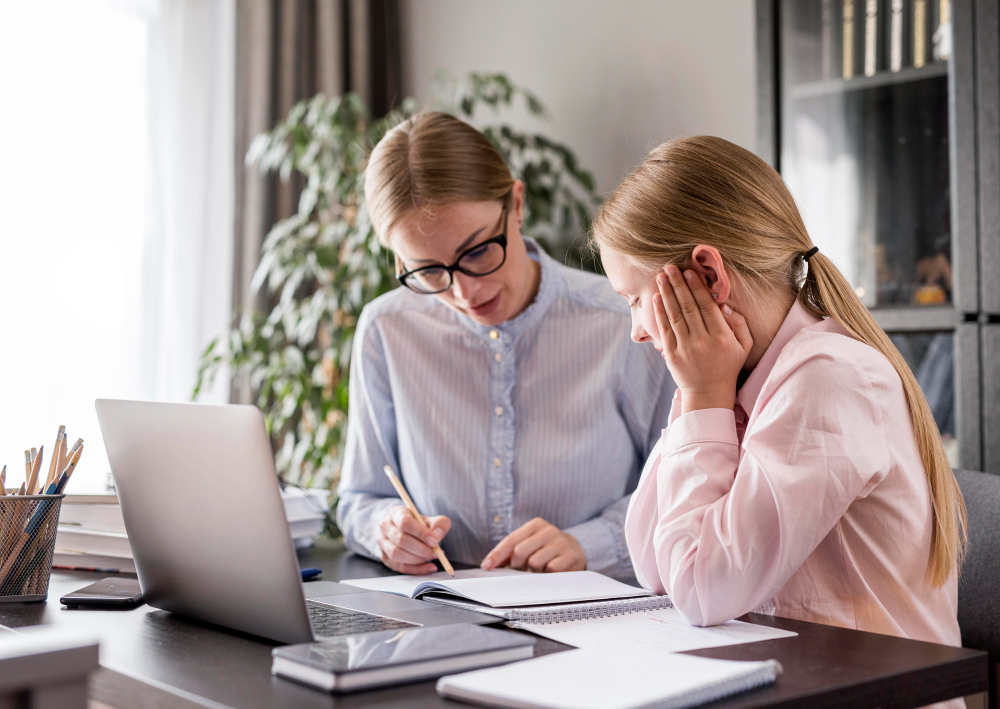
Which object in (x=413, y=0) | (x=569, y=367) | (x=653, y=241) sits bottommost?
(x=569, y=367)

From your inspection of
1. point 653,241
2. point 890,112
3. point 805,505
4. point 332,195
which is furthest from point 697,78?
point 805,505

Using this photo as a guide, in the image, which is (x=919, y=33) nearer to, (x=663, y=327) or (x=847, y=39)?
(x=847, y=39)

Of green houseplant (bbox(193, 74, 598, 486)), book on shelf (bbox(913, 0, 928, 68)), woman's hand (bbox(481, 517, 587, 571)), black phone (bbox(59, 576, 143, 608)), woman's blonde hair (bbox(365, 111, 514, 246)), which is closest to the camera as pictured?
black phone (bbox(59, 576, 143, 608))

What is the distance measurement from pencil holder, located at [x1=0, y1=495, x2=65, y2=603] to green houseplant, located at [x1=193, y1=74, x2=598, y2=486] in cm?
146

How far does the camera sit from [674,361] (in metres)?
1.00

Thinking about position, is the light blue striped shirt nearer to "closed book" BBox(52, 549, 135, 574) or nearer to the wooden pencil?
"closed book" BBox(52, 549, 135, 574)

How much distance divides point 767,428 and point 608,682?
0.34 meters

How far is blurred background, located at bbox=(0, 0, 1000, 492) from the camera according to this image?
186 cm

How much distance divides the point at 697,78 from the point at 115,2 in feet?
5.59

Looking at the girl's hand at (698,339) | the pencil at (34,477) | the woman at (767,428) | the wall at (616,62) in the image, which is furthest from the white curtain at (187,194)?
the girl's hand at (698,339)

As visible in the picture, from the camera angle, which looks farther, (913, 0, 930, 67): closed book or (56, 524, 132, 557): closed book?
(913, 0, 930, 67): closed book

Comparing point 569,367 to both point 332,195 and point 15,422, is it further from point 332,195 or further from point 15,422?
point 15,422

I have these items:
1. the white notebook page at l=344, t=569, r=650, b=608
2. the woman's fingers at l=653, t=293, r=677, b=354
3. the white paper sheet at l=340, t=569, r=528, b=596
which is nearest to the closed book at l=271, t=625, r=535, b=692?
the white notebook page at l=344, t=569, r=650, b=608

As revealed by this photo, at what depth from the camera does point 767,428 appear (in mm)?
863
